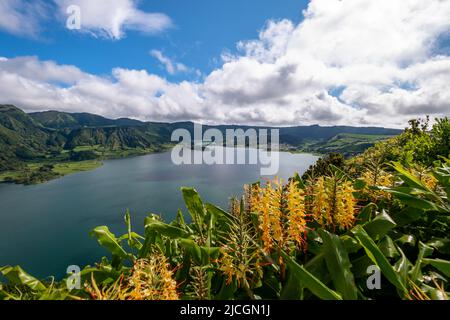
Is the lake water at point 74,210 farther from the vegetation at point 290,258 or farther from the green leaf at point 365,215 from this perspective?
the green leaf at point 365,215

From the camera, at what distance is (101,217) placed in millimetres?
71500

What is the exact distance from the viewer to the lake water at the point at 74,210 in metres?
54.5

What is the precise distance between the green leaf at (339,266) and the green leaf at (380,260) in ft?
0.38

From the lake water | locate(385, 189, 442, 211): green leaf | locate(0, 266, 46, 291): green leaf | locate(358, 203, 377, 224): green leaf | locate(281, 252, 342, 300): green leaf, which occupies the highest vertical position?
locate(385, 189, 442, 211): green leaf

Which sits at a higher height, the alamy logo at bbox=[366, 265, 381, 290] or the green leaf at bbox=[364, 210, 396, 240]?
the green leaf at bbox=[364, 210, 396, 240]

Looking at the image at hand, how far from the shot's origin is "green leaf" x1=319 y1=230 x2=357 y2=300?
4.18 feet

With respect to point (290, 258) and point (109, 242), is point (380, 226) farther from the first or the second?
point (109, 242)

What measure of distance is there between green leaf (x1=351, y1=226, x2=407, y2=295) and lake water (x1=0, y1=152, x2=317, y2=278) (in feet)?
155

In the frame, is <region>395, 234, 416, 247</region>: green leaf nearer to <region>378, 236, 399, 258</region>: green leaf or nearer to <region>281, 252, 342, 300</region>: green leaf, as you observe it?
<region>378, 236, 399, 258</region>: green leaf

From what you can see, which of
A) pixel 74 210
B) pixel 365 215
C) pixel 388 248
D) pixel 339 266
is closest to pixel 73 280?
pixel 339 266

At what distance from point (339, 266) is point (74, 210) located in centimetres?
9414

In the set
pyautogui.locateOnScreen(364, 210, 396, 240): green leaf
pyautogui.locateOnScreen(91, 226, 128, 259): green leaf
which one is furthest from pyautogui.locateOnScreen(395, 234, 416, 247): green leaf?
pyautogui.locateOnScreen(91, 226, 128, 259): green leaf

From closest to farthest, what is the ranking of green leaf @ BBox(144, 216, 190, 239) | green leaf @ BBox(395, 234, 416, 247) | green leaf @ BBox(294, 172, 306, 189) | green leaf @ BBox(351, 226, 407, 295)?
green leaf @ BBox(351, 226, 407, 295)
green leaf @ BBox(395, 234, 416, 247)
green leaf @ BBox(144, 216, 190, 239)
green leaf @ BBox(294, 172, 306, 189)

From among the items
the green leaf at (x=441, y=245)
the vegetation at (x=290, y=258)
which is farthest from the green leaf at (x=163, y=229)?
the green leaf at (x=441, y=245)
